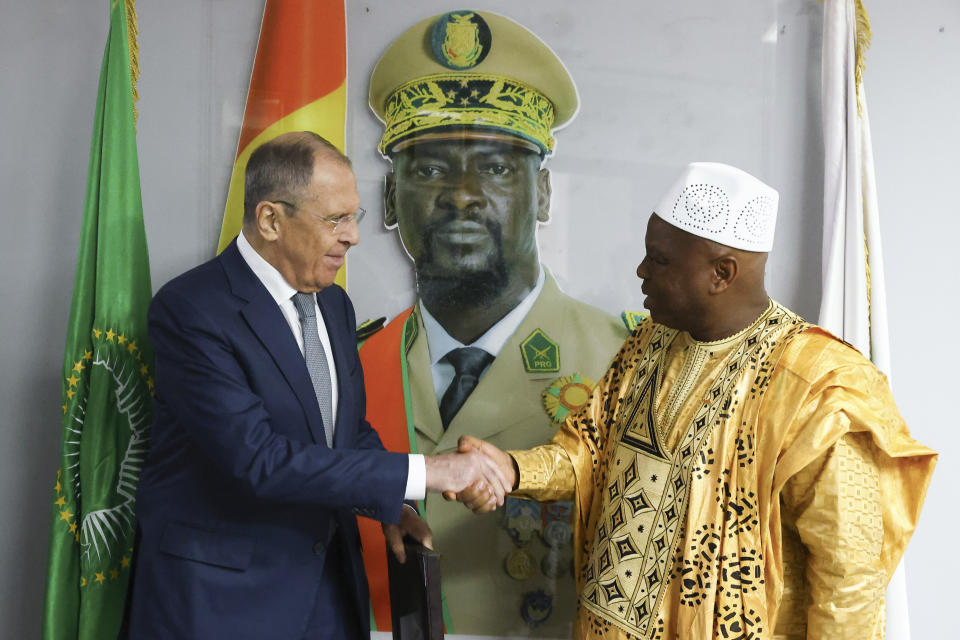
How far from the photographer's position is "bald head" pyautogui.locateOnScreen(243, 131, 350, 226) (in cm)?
196

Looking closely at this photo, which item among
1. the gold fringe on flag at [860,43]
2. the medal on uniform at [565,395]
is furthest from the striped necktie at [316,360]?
the gold fringe on flag at [860,43]

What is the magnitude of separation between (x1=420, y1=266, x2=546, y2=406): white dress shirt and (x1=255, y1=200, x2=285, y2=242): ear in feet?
2.81

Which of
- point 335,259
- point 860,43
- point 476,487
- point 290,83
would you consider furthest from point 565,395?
point 860,43

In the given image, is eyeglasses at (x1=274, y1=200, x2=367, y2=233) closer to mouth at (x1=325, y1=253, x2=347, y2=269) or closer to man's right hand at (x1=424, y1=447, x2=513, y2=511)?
mouth at (x1=325, y1=253, x2=347, y2=269)

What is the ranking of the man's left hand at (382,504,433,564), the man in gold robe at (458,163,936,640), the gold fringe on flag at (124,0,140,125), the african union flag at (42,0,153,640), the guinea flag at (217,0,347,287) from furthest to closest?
1. the guinea flag at (217,0,347,287)
2. the gold fringe on flag at (124,0,140,125)
3. the african union flag at (42,0,153,640)
4. the man's left hand at (382,504,433,564)
5. the man in gold robe at (458,163,936,640)

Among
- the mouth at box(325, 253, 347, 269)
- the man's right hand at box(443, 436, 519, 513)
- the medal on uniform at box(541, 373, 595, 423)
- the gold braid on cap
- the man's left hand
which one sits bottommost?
the man's left hand

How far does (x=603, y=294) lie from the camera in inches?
111

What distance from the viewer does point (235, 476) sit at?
5.89 ft

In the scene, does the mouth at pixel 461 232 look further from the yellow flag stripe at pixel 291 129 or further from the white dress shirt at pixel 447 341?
the yellow flag stripe at pixel 291 129

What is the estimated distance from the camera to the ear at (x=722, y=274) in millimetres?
1838

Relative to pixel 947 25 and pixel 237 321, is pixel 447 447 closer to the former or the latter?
pixel 237 321

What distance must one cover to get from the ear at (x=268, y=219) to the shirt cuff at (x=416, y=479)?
0.67m

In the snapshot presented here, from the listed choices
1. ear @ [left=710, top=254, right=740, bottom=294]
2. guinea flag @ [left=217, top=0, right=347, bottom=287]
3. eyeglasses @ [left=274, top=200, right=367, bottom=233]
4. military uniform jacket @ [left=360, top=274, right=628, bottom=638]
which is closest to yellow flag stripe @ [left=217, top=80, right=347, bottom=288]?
guinea flag @ [left=217, top=0, right=347, bottom=287]

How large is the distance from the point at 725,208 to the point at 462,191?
111 cm
